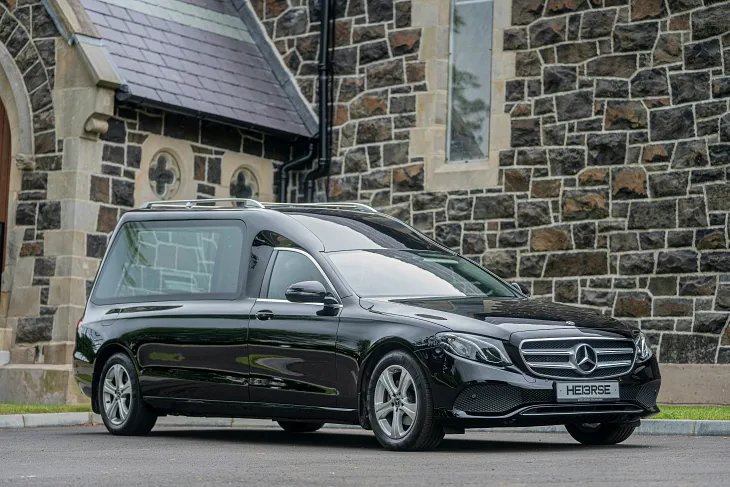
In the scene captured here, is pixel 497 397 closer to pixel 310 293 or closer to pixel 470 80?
pixel 310 293

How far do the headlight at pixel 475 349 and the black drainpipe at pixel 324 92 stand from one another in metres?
10.4

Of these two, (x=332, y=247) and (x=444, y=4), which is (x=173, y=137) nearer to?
(x=444, y=4)

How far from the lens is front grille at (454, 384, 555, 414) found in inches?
383

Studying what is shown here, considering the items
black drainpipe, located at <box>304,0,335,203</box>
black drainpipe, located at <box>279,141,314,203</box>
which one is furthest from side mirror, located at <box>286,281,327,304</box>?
black drainpipe, located at <box>279,141,314,203</box>

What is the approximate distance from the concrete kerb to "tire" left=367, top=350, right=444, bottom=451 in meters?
3.13

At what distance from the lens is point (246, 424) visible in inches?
576

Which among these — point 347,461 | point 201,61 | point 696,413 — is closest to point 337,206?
point 347,461

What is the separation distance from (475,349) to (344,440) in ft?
7.85

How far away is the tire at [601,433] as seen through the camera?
10742mm

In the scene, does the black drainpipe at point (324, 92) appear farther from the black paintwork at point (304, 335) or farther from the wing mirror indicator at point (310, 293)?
the wing mirror indicator at point (310, 293)

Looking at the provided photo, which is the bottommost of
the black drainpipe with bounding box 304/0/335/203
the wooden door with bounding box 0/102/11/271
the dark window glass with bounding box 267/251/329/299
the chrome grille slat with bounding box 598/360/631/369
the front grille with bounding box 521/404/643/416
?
the front grille with bounding box 521/404/643/416

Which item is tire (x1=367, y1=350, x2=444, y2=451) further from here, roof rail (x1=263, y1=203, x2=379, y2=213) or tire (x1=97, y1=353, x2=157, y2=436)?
tire (x1=97, y1=353, x2=157, y2=436)

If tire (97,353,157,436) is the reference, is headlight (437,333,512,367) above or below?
Result: above

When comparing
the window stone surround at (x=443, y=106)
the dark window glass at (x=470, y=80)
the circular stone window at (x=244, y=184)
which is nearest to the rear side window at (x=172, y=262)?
the window stone surround at (x=443, y=106)
